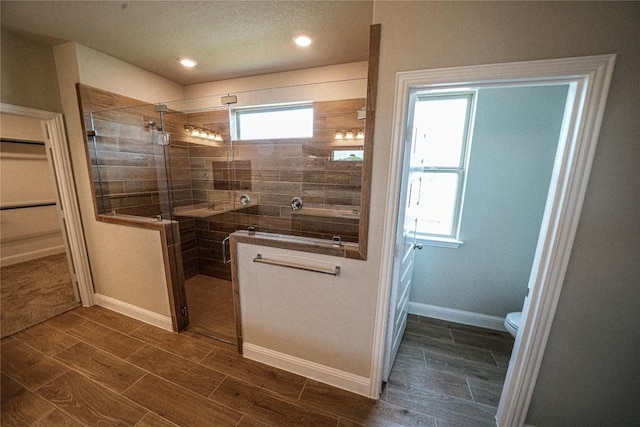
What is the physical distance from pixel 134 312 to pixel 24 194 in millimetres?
3258

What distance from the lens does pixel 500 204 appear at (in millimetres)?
2096

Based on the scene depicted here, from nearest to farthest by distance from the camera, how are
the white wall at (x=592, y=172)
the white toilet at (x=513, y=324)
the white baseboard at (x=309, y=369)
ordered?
the white wall at (x=592, y=172), the white baseboard at (x=309, y=369), the white toilet at (x=513, y=324)

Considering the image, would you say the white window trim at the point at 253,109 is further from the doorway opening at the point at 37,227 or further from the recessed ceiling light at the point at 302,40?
the doorway opening at the point at 37,227

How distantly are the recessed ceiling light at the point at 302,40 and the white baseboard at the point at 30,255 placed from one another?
5339mm

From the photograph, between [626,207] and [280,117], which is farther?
[280,117]

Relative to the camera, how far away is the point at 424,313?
2504 millimetres

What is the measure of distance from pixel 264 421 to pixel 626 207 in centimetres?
232

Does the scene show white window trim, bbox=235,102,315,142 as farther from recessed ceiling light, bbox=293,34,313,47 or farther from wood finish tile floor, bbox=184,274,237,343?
wood finish tile floor, bbox=184,274,237,343

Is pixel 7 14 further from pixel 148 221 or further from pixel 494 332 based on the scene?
pixel 494 332

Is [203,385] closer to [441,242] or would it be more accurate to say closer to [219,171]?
[219,171]

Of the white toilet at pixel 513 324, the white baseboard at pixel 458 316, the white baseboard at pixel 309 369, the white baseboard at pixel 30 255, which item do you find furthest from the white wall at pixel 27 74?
the white toilet at pixel 513 324

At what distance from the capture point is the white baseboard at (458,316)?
2285 mm

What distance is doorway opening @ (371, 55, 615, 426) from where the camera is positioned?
0.99 meters

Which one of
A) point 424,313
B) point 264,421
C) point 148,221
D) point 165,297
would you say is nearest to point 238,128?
point 148,221
